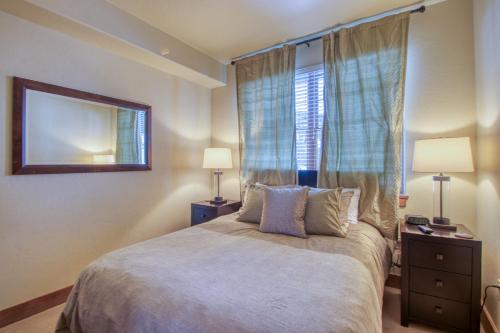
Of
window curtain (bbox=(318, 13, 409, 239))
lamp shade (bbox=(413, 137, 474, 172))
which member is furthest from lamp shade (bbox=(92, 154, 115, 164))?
lamp shade (bbox=(413, 137, 474, 172))

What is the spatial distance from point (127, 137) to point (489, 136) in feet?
10.1

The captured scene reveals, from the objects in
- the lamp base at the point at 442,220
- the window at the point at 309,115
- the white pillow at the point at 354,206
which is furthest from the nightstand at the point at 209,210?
the lamp base at the point at 442,220

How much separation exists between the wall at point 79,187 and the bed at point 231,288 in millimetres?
902

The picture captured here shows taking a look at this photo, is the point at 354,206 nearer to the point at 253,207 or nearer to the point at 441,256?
the point at 441,256

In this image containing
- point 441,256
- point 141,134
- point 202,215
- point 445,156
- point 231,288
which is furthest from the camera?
point 202,215

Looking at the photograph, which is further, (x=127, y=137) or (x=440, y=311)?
(x=127, y=137)

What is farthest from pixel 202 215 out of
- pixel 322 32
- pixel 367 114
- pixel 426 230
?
pixel 322 32

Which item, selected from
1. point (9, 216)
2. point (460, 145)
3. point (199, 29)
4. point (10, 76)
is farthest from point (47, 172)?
point (460, 145)

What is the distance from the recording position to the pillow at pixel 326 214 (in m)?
1.93

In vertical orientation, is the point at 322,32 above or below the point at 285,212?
above

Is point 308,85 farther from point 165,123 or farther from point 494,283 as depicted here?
point 494,283

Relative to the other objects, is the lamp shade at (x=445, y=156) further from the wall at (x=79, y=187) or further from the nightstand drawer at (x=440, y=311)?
the wall at (x=79, y=187)

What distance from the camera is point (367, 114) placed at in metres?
2.39

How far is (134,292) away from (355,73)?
2482 millimetres
